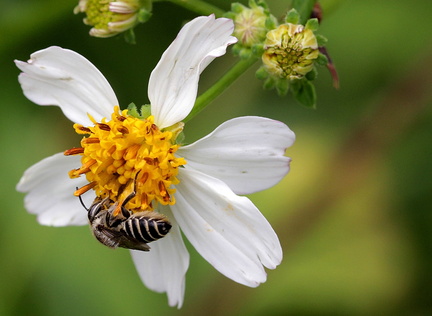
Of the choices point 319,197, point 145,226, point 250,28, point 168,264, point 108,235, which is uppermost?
point 250,28

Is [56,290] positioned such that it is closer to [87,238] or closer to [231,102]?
[87,238]

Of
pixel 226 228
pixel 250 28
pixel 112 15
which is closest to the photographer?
pixel 226 228

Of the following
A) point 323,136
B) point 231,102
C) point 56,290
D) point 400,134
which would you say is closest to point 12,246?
point 56,290

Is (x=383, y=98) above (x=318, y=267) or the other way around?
above

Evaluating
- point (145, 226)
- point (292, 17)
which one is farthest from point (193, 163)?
point (292, 17)

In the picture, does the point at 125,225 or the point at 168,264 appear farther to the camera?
the point at 168,264

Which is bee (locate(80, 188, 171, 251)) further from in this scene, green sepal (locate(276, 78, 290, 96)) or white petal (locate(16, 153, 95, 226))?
green sepal (locate(276, 78, 290, 96))

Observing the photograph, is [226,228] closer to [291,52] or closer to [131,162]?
[131,162]

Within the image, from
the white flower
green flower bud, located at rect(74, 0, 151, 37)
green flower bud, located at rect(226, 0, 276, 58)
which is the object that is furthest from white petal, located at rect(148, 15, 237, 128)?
green flower bud, located at rect(74, 0, 151, 37)
